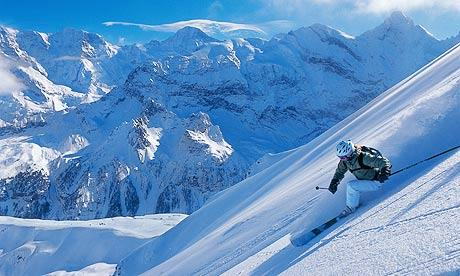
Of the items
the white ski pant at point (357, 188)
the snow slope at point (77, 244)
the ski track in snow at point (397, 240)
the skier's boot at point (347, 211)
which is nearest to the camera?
the ski track in snow at point (397, 240)

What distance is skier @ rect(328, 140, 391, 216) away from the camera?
32.3ft

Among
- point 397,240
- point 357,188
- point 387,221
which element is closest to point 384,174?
point 357,188

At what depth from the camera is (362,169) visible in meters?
10.1

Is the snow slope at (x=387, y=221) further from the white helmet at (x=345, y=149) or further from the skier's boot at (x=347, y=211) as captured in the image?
the white helmet at (x=345, y=149)

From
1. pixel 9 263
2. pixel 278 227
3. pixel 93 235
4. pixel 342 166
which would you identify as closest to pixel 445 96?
pixel 342 166

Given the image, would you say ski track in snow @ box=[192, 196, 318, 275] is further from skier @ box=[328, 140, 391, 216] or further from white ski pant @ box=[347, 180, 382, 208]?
skier @ box=[328, 140, 391, 216]

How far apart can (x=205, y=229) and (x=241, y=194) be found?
3405 mm

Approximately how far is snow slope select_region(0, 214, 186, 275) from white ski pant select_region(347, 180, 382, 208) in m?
68.6

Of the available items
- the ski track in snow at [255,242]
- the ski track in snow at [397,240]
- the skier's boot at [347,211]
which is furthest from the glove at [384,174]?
the ski track in snow at [255,242]

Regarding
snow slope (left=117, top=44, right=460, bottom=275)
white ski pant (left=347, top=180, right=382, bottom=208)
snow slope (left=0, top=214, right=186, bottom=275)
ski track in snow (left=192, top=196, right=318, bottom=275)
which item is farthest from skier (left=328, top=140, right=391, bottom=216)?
snow slope (left=0, top=214, right=186, bottom=275)

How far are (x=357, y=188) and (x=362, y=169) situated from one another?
42cm

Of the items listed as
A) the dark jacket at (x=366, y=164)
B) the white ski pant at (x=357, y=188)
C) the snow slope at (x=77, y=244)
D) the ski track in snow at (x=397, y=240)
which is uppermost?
the snow slope at (x=77, y=244)

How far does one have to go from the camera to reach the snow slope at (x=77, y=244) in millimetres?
79250

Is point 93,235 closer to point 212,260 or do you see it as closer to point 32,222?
point 32,222
